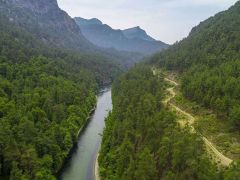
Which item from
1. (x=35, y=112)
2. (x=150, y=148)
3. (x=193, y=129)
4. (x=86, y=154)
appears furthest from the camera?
(x=35, y=112)

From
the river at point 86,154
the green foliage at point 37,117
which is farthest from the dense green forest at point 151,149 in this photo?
the green foliage at point 37,117

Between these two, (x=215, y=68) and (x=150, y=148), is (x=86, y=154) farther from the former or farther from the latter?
(x=215, y=68)

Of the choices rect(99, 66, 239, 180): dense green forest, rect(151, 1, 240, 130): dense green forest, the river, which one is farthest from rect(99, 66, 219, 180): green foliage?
rect(151, 1, 240, 130): dense green forest

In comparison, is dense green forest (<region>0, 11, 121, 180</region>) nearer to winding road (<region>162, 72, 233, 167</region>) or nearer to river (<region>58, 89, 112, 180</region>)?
river (<region>58, 89, 112, 180</region>)

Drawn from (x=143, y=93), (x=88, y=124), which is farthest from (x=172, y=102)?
(x=88, y=124)

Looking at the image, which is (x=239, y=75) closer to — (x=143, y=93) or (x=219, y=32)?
(x=143, y=93)

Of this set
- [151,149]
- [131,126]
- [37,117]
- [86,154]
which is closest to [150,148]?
[151,149]

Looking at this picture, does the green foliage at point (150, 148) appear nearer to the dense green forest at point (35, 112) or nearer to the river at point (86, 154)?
the river at point (86, 154)
